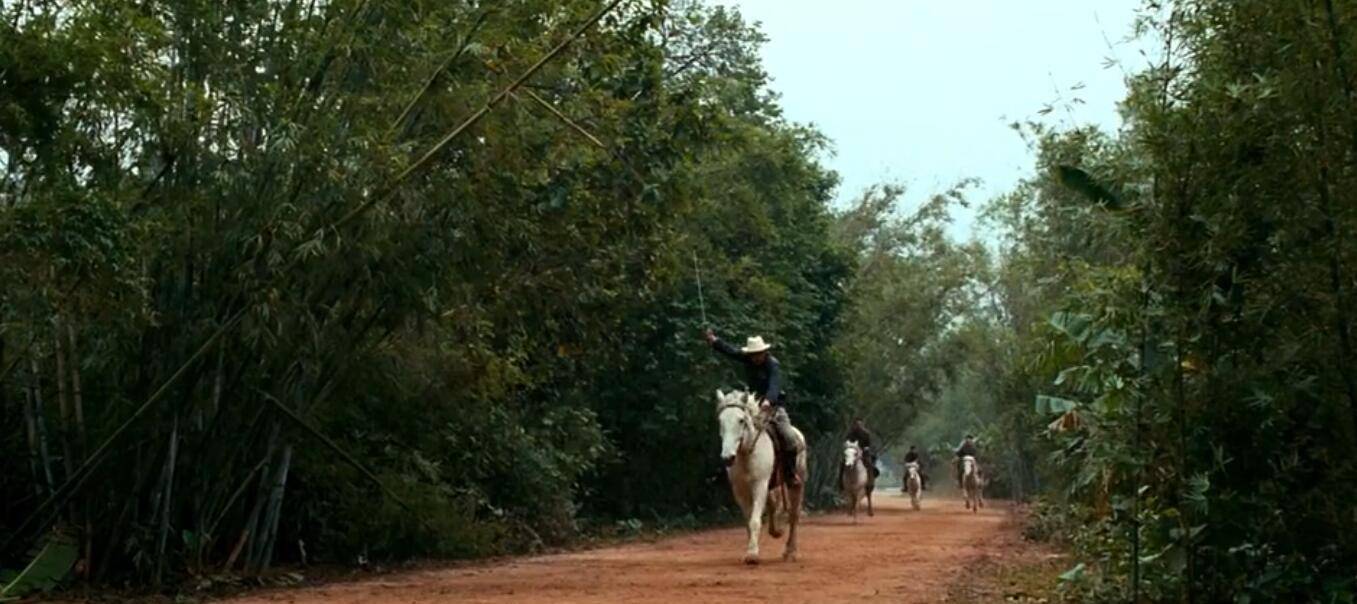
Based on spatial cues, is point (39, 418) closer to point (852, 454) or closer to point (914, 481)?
point (852, 454)

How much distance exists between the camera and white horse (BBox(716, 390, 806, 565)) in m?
15.3

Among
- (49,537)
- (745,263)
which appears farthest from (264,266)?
(745,263)

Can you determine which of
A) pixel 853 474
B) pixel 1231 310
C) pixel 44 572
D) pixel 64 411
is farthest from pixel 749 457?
pixel 853 474

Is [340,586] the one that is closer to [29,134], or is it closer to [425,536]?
[425,536]

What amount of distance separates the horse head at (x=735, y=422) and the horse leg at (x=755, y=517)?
38cm

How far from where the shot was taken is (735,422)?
15312 millimetres

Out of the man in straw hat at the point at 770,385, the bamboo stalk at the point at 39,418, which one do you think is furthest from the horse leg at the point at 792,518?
the bamboo stalk at the point at 39,418

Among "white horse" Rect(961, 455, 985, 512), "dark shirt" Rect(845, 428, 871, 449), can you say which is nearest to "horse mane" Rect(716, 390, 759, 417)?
"dark shirt" Rect(845, 428, 871, 449)

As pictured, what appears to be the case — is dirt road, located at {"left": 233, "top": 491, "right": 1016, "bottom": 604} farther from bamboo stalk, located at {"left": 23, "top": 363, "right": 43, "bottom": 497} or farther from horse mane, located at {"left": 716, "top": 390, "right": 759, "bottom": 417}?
bamboo stalk, located at {"left": 23, "top": 363, "right": 43, "bottom": 497}

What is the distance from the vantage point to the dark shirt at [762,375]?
15.8 metres

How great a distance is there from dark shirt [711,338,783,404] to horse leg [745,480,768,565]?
84 cm

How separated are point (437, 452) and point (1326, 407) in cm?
1215

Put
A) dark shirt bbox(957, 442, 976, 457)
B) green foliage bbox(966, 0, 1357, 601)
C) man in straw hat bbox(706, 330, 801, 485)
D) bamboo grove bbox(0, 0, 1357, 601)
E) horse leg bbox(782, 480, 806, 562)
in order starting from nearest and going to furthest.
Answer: green foliage bbox(966, 0, 1357, 601)
bamboo grove bbox(0, 0, 1357, 601)
man in straw hat bbox(706, 330, 801, 485)
horse leg bbox(782, 480, 806, 562)
dark shirt bbox(957, 442, 976, 457)

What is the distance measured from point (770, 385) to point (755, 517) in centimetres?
130
